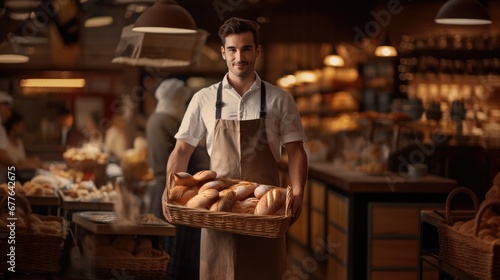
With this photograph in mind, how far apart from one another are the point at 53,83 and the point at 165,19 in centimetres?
93

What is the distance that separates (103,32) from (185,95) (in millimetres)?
715

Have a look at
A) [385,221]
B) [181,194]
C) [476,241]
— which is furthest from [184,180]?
[385,221]

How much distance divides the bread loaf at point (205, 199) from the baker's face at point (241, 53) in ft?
1.85

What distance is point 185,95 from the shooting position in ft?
19.7

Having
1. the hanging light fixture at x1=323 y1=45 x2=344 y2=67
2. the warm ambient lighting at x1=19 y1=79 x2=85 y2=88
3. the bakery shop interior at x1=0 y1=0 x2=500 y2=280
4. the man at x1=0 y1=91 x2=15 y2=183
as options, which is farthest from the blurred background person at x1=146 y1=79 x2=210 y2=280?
the hanging light fixture at x1=323 y1=45 x2=344 y2=67

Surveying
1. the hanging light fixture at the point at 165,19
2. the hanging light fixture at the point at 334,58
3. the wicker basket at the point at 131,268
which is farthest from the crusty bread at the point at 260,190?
the hanging light fixture at the point at 334,58

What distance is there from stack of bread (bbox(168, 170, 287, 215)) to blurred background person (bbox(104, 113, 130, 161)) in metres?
1.94

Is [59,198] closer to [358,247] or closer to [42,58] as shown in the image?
[42,58]

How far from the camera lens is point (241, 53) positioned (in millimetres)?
3811

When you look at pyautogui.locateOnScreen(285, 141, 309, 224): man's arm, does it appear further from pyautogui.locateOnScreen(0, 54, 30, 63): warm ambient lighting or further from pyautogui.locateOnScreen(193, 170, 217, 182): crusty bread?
pyautogui.locateOnScreen(0, 54, 30, 63): warm ambient lighting

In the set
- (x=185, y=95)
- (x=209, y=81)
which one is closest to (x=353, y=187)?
(x=185, y=95)

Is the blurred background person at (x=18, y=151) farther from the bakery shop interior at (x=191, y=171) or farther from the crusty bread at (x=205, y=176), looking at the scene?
the crusty bread at (x=205, y=176)

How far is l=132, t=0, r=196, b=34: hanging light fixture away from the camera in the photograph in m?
5.14

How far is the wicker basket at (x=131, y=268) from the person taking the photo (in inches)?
184
